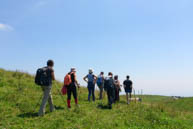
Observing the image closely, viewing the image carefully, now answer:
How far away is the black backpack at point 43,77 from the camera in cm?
880

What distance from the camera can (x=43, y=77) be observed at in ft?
28.9

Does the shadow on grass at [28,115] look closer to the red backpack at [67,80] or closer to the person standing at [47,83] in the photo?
the person standing at [47,83]

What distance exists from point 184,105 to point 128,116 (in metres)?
20.6

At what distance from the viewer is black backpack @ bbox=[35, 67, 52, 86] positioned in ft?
28.9

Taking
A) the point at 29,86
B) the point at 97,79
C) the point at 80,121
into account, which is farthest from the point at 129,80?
the point at 29,86

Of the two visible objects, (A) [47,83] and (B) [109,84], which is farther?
(B) [109,84]

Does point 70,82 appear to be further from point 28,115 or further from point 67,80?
point 28,115

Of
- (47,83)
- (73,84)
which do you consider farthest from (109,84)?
(47,83)

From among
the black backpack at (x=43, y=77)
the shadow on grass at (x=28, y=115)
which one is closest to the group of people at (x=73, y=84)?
the black backpack at (x=43, y=77)

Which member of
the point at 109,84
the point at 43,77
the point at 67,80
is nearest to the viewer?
the point at 43,77

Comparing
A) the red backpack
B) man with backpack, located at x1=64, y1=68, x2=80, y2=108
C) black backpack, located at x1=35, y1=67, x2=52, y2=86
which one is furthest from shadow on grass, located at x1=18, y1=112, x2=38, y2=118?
the red backpack

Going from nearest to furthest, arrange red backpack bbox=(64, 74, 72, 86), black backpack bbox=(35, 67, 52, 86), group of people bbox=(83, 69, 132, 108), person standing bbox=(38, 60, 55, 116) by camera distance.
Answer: black backpack bbox=(35, 67, 52, 86) → person standing bbox=(38, 60, 55, 116) → red backpack bbox=(64, 74, 72, 86) → group of people bbox=(83, 69, 132, 108)

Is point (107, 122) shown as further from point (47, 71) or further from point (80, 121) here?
point (47, 71)

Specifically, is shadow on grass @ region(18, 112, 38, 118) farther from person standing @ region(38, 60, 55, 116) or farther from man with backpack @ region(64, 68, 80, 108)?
man with backpack @ region(64, 68, 80, 108)
